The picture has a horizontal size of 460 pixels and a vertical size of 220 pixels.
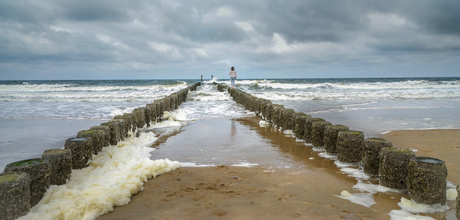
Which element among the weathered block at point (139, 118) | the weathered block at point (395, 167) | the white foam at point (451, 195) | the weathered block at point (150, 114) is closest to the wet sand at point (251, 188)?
the weathered block at point (395, 167)

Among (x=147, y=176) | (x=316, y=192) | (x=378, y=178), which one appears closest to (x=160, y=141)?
(x=147, y=176)

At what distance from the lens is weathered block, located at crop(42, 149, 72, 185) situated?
335cm

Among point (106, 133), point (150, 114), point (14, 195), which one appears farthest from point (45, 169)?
point (150, 114)

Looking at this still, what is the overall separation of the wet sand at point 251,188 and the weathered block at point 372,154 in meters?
0.29

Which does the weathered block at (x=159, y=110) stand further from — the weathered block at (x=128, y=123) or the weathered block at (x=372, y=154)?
the weathered block at (x=372, y=154)

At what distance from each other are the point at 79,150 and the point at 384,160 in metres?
4.06

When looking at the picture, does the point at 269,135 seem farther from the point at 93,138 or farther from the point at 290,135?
the point at 93,138

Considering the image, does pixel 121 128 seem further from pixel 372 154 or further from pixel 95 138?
pixel 372 154

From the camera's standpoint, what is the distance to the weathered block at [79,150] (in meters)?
4.04

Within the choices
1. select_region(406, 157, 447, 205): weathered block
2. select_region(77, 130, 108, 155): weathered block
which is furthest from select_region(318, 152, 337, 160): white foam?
select_region(77, 130, 108, 155): weathered block

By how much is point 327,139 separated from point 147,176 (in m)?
3.11

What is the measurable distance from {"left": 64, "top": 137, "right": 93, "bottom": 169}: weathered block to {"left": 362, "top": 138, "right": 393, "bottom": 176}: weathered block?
397cm

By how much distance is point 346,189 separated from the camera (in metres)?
3.60

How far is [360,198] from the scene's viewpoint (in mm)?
3330
